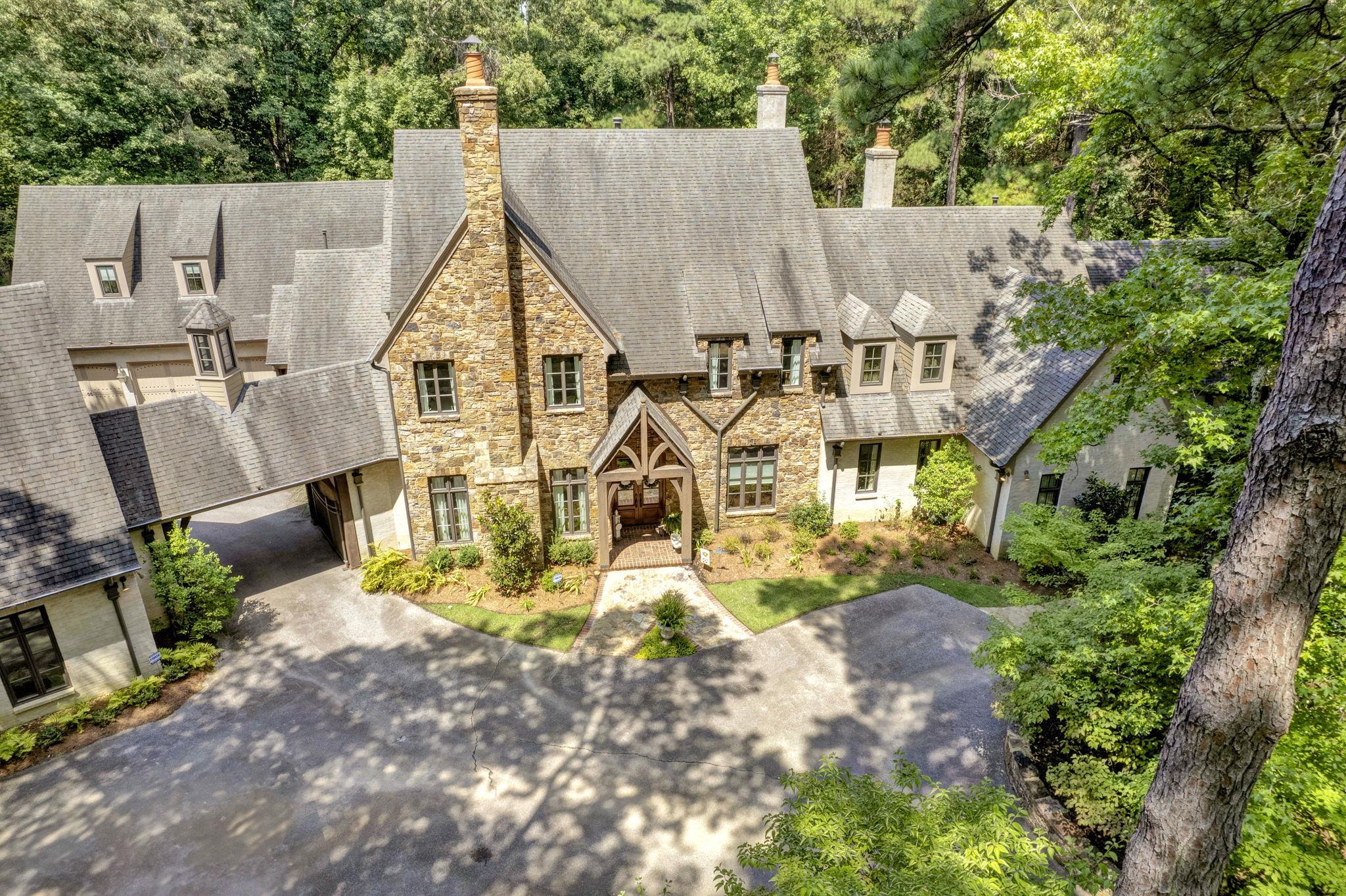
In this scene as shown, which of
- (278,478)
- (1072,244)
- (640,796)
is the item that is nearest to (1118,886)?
(640,796)

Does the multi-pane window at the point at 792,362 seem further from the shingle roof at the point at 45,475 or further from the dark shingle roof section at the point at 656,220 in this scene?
the shingle roof at the point at 45,475

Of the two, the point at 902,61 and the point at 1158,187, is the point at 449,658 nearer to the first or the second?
the point at 902,61

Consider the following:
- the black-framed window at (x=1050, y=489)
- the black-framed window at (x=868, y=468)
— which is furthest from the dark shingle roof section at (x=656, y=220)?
the black-framed window at (x=1050, y=489)

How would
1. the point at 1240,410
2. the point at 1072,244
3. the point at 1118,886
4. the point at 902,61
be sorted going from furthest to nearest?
the point at 1072,244 < the point at 1240,410 < the point at 902,61 < the point at 1118,886

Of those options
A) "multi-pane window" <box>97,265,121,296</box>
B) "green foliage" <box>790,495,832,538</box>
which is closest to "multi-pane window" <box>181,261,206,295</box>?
"multi-pane window" <box>97,265,121,296</box>

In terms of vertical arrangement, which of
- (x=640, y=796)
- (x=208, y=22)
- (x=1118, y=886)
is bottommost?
(x=640, y=796)

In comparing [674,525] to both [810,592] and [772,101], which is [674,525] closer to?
[810,592]

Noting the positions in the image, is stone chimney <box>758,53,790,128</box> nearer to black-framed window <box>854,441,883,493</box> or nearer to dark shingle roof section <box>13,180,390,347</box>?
black-framed window <box>854,441,883,493</box>
